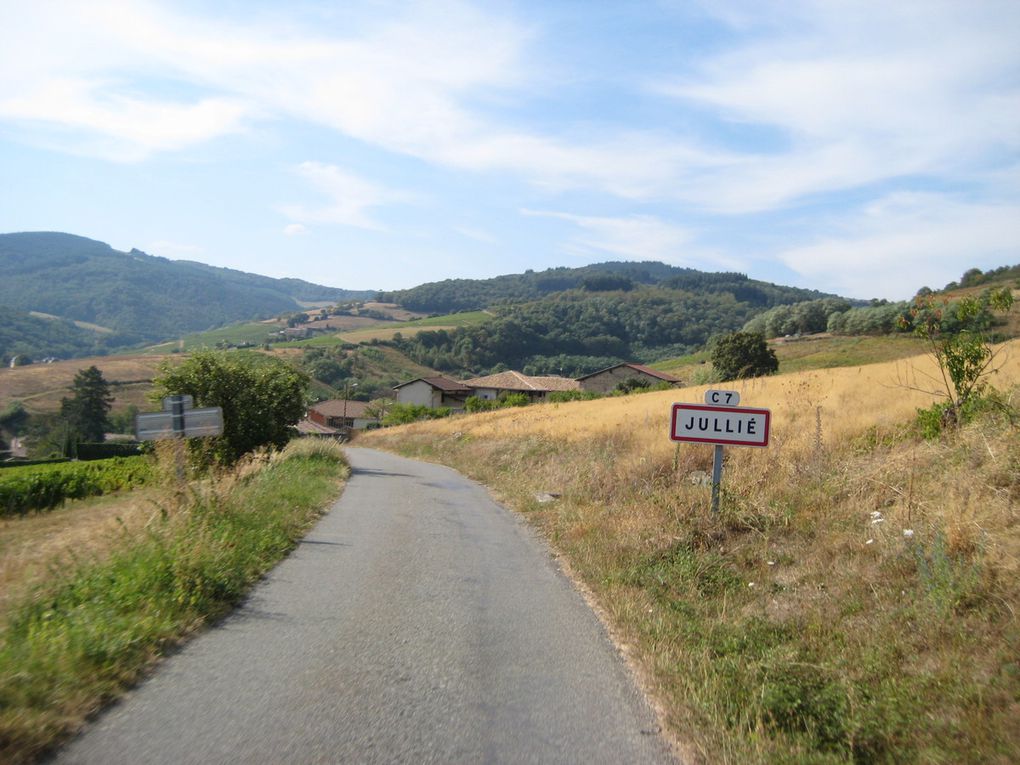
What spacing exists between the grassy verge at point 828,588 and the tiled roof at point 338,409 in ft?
262

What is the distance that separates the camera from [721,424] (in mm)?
8680

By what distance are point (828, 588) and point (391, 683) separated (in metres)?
3.75

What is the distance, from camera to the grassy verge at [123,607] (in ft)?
13.2

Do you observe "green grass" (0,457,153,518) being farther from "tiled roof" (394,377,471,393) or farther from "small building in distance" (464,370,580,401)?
"tiled roof" (394,377,471,393)

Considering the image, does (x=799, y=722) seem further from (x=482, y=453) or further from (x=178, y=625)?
(x=482, y=453)

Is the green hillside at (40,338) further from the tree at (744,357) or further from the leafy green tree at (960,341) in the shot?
the leafy green tree at (960,341)

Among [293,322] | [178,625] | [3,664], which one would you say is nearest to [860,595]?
[178,625]

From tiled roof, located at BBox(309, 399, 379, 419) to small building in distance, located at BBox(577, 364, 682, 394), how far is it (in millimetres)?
27720

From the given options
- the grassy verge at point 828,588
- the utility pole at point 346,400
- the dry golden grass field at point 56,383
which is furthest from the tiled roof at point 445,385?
the grassy verge at point 828,588

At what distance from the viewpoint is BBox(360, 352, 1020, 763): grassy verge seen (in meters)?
4.16

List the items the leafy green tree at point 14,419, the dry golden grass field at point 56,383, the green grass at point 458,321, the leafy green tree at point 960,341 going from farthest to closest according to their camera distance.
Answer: the green grass at point 458,321 < the dry golden grass field at point 56,383 < the leafy green tree at point 14,419 < the leafy green tree at point 960,341

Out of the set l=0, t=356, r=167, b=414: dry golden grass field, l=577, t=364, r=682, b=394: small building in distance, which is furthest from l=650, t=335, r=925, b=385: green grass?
l=0, t=356, r=167, b=414: dry golden grass field

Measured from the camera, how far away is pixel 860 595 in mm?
5992

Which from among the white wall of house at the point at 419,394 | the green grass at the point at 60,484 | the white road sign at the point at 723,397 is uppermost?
the white road sign at the point at 723,397
